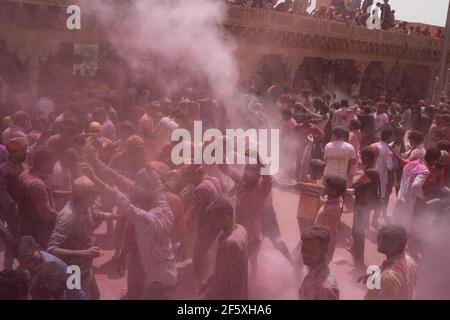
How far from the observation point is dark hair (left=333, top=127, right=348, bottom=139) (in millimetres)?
6406

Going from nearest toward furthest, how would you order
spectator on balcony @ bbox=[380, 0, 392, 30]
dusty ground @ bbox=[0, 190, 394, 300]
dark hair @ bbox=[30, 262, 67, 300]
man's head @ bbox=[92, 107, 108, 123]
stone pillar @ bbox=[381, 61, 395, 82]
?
dark hair @ bbox=[30, 262, 67, 300] → dusty ground @ bbox=[0, 190, 394, 300] → man's head @ bbox=[92, 107, 108, 123] → spectator on balcony @ bbox=[380, 0, 392, 30] → stone pillar @ bbox=[381, 61, 395, 82]

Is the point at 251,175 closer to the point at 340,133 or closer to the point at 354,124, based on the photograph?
the point at 340,133

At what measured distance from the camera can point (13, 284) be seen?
2.75m

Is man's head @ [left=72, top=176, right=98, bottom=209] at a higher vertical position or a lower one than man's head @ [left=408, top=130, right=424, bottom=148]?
lower

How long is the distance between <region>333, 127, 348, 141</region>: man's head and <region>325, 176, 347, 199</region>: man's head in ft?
5.92

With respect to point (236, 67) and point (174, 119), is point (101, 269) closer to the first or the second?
point (174, 119)

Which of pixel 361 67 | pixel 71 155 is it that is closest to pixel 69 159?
pixel 71 155

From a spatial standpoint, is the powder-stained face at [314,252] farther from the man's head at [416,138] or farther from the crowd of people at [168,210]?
the man's head at [416,138]

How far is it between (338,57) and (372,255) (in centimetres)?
1609

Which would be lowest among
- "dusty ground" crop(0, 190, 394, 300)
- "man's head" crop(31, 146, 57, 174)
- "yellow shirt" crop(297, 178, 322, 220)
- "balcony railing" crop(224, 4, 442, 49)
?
"dusty ground" crop(0, 190, 394, 300)

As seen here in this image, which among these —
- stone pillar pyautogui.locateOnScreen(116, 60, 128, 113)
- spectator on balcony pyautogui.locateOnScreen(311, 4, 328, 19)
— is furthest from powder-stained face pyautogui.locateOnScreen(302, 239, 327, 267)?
spectator on balcony pyautogui.locateOnScreen(311, 4, 328, 19)

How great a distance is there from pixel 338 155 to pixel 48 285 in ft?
14.4

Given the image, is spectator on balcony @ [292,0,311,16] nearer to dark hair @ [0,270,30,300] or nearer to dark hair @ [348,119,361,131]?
dark hair @ [348,119,361,131]

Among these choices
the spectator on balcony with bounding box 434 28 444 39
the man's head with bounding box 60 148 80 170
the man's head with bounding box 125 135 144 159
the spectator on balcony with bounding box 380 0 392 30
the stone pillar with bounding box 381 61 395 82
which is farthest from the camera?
the spectator on balcony with bounding box 434 28 444 39
